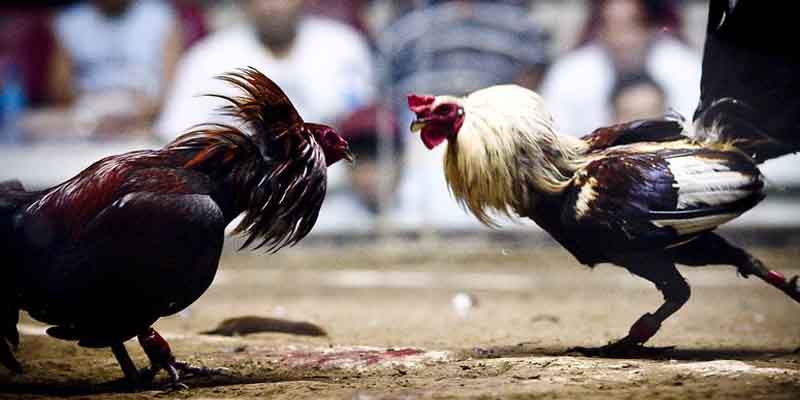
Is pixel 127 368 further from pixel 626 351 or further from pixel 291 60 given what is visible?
pixel 291 60

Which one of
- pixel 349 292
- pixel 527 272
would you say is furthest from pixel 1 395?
pixel 527 272

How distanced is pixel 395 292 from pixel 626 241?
442 centimetres

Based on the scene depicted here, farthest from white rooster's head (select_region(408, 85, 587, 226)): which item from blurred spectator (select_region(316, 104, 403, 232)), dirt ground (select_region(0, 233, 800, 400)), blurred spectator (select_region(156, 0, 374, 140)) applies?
blurred spectator (select_region(316, 104, 403, 232))

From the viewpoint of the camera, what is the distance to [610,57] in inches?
372

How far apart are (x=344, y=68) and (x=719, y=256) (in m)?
5.97

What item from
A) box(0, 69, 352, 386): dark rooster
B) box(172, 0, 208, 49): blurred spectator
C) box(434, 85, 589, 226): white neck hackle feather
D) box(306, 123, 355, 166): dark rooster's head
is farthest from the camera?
box(172, 0, 208, 49): blurred spectator

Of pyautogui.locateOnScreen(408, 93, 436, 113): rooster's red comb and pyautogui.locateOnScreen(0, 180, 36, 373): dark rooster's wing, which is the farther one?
pyautogui.locateOnScreen(408, 93, 436, 113): rooster's red comb

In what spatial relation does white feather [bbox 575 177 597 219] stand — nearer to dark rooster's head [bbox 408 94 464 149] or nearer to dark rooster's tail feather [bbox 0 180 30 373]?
dark rooster's head [bbox 408 94 464 149]

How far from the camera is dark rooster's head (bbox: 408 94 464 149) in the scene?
4.79 metres

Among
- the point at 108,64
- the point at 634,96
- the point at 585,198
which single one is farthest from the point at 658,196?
the point at 108,64

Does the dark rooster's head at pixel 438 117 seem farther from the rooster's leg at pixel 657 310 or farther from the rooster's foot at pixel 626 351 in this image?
the rooster's foot at pixel 626 351

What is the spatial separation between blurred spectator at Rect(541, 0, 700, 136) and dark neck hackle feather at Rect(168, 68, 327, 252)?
4.16m

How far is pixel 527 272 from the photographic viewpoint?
9750mm

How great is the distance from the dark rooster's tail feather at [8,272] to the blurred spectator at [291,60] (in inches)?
177
